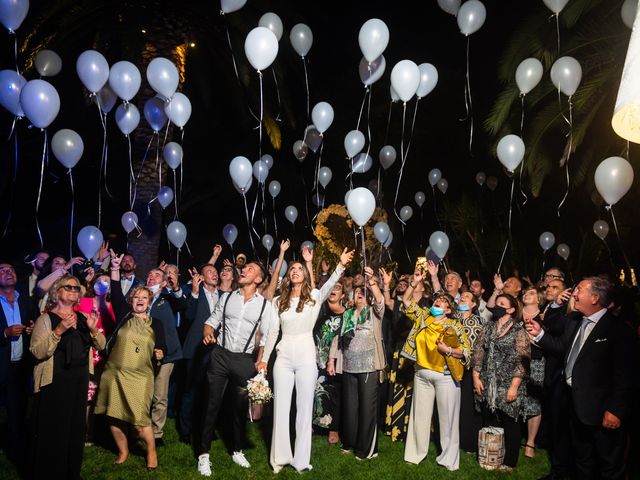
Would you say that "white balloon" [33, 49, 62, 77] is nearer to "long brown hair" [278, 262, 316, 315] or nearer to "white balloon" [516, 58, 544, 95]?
"long brown hair" [278, 262, 316, 315]

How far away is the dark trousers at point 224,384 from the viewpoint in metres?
5.42

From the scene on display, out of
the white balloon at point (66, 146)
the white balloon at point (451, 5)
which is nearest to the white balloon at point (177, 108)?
the white balloon at point (66, 146)

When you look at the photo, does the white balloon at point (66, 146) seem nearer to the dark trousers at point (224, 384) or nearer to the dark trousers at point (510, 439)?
the dark trousers at point (224, 384)

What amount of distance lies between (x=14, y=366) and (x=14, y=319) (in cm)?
51

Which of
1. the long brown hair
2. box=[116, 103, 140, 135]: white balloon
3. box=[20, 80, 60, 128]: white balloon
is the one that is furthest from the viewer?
box=[116, 103, 140, 135]: white balloon

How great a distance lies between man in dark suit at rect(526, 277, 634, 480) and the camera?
4.39m

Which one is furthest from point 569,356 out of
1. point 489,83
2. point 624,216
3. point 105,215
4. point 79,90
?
point 105,215

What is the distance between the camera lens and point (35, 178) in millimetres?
17641

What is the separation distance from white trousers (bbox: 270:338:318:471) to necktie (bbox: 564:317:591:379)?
253 centimetres

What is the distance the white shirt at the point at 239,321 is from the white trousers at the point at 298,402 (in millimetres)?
424

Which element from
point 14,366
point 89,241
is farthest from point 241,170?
point 14,366

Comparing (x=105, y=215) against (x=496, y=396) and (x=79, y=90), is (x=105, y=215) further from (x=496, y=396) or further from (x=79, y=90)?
(x=496, y=396)

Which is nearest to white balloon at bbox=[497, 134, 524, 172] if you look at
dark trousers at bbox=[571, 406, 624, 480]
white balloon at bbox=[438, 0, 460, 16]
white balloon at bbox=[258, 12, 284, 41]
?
white balloon at bbox=[438, 0, 460, 16]

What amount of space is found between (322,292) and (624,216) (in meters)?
10.7
